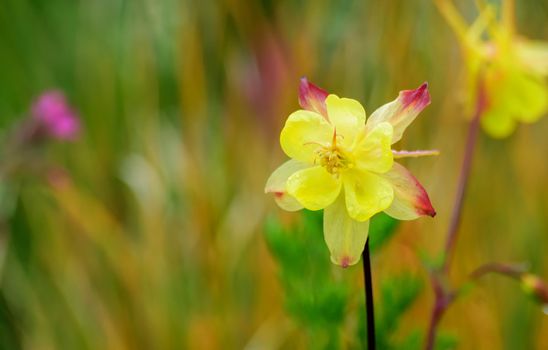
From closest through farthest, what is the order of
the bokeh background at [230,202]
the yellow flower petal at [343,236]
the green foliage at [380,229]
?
the yellow flower petal at [343,236]
the green foliage at [380,229]
the bokeh background at [230,202]

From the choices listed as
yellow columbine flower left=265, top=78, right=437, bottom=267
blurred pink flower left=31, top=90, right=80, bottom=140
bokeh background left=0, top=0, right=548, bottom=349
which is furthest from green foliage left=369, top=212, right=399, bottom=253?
blurred pink flower left=31, top=90, right=80, bottom=140

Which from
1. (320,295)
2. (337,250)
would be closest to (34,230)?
(320,295)

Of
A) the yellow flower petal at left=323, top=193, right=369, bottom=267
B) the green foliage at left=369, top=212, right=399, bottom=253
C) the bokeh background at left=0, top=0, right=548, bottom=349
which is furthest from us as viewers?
the bokeh background at left=0, top=0, right=548, bottom=349

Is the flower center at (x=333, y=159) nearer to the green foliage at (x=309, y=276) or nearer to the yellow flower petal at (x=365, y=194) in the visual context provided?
the yellow flower petal at (x=365, y=194)

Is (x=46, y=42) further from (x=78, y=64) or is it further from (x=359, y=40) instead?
(x=359, y=40)

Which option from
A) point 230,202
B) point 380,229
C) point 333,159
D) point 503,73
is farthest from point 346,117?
point 230,202

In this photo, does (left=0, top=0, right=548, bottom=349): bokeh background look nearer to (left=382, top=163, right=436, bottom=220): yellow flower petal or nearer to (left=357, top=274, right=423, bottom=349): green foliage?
(left=357, top=274, right=423, bottom=349): green foliage

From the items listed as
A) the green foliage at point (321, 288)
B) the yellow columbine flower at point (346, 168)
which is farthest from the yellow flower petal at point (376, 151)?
the green foliage at point (321, 288)

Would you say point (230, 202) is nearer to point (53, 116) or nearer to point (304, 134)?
point (53, 116)
